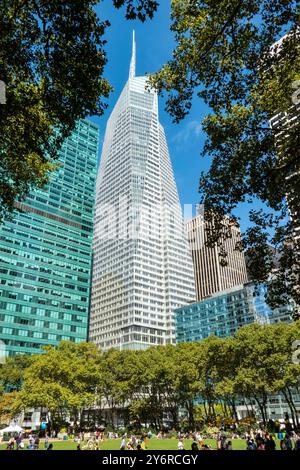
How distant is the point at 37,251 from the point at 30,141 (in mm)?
103499

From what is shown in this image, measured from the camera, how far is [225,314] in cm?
11525

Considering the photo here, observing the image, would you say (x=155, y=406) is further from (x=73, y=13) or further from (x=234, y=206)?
(x=73, y=13)

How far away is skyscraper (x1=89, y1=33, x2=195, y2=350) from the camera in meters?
135

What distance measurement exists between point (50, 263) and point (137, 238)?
137ft

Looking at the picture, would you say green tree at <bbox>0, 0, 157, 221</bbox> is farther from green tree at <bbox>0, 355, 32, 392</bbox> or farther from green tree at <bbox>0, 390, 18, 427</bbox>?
green tree at <bbox>0, 355, 32, 392</bbox>

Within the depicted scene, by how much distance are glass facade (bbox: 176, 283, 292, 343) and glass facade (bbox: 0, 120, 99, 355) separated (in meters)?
37.5

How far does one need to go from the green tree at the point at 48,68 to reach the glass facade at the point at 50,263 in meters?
81.1

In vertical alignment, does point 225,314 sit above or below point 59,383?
above

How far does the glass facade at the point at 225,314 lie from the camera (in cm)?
10394

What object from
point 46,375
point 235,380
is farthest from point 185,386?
point 46,375

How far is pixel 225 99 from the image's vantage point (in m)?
13.5

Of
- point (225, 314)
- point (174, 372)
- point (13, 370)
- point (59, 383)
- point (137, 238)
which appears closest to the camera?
point (174, 372)

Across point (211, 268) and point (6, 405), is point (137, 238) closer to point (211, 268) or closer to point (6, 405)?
point (211, 268)

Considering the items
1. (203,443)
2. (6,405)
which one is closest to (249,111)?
(203,443)
